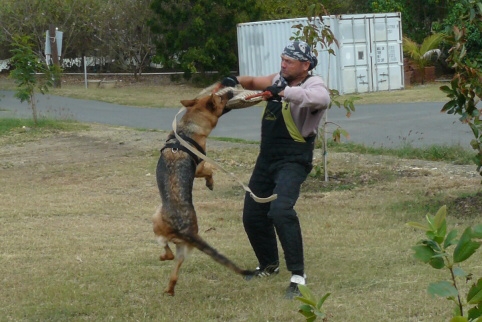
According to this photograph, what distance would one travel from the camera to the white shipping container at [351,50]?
27.7 meters

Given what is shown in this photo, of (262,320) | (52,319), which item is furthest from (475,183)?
(52,319)

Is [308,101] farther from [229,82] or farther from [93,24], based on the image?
[93,24]

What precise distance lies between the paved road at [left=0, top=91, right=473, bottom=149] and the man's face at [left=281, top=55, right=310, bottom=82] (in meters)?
7.57

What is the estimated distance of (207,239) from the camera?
807 centimetres

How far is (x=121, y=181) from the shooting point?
1205 centimetres

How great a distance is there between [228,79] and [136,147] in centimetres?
912

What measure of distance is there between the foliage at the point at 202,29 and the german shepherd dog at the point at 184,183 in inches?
1010

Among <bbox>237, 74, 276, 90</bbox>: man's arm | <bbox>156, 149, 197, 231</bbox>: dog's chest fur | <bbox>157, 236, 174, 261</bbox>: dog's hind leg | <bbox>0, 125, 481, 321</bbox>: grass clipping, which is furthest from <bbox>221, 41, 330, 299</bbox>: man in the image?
<bbox>157, 236, 174, 261</bbox>: dog's hind leg

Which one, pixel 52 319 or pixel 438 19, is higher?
pixel 438 19

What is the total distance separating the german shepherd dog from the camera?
581 cm

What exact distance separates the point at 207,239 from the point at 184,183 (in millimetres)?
2234

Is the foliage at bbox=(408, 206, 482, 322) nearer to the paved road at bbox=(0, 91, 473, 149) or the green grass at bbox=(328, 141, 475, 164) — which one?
the green grass at bbox=(328, 141, 475, 164)

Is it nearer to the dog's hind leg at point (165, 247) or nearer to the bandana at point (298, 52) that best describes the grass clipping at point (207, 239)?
the dog's hind leg at point (165, 247)

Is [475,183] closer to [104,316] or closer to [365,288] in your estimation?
[365,288]
